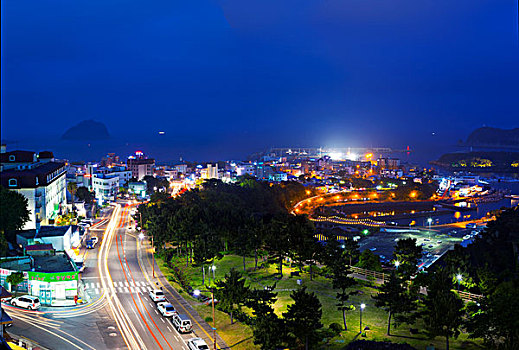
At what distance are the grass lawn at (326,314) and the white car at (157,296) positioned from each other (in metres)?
1.65

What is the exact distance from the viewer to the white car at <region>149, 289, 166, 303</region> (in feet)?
80.6

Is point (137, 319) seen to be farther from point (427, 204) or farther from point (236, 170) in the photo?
point (236, 170)

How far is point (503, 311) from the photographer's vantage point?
666 inches

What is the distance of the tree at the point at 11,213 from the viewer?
32844mm

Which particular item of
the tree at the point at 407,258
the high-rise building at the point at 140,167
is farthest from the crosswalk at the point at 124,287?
the high-rise building at the point at 140,167

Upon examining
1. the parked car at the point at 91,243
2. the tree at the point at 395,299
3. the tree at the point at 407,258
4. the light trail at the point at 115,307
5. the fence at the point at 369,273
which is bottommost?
the light trail at the point at 115,307

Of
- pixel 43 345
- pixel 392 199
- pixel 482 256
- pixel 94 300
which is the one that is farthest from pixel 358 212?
pixel 43 345

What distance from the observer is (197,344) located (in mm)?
18234

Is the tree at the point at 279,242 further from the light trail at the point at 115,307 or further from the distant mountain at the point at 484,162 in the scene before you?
the distant mountain at the point at 484,162

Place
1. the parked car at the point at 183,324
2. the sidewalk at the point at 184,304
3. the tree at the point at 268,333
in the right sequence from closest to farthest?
1. the tree at the point at 268,333
2. the sidewalk at the point at 184,304
3. the parked car at the point at 183,324

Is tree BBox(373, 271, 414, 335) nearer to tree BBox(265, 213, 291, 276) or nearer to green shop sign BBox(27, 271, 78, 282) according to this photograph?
tree BBox(265, 213, 291, 276)

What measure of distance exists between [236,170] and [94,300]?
4066 inches

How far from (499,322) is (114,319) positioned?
17840 millimetres

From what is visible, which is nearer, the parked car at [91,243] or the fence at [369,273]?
the fence at [369,273]
